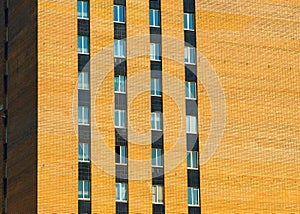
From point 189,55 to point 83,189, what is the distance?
12.8 m

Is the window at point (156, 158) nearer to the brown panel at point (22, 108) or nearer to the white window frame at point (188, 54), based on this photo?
the white window frame at point (188, 54)

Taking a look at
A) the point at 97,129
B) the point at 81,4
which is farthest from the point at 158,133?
the point at 81,4

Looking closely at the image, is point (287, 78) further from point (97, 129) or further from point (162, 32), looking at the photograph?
point (97, 129)

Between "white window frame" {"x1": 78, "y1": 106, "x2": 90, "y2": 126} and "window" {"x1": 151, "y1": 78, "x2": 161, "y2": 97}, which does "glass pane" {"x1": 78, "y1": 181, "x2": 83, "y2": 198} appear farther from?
"window" {"x1": 151, "y1": 78, "x2": 161, "y2": 97}

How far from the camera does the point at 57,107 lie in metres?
72.1

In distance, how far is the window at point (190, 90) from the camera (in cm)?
7631

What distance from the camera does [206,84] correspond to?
253 ft

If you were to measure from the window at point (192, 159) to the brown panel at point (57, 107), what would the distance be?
8070mm

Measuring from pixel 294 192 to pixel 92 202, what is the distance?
15174 mm

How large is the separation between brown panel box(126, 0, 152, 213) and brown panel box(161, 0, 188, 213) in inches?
49.7

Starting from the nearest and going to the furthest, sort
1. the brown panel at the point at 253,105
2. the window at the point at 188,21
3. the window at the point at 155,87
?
the window at the point at 155,87 < the brown panel at the point at 253,105 < the window at the point at 188,21

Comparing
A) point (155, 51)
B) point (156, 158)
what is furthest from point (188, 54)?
point (156, 158)

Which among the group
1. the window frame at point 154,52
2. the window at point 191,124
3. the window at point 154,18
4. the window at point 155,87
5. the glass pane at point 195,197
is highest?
the window at point 154,18

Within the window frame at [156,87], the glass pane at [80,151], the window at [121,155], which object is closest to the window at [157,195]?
the window at [121,155]
